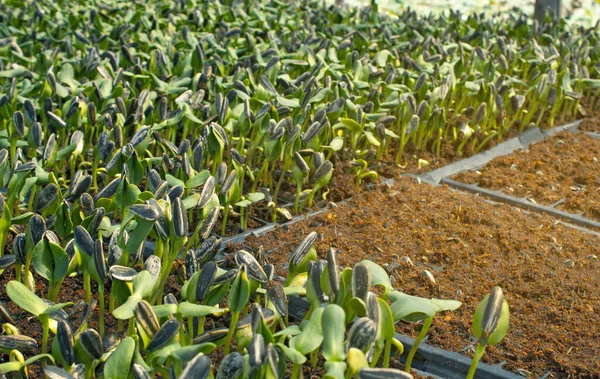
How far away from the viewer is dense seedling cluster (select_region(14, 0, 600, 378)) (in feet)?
5.35

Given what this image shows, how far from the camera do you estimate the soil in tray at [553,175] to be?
316cm

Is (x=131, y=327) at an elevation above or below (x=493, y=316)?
below

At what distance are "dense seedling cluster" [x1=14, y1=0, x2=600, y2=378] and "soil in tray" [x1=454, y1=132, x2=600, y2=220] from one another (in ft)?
0.75

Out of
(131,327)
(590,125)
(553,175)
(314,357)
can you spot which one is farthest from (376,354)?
(590,125)

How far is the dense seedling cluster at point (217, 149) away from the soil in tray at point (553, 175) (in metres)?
0.23

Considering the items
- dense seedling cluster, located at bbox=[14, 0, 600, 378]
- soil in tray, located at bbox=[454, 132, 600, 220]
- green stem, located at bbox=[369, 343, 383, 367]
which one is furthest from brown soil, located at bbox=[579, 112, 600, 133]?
green stem, located at bbox=[369, 343, 383, 367]

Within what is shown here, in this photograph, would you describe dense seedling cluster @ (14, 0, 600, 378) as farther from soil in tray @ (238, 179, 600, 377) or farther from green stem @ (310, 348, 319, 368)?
soil in tray @ (238, 179, 600, 377)

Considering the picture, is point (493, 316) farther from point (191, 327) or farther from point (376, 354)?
point (191, 327)

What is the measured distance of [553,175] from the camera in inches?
136

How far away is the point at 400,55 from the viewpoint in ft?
15.4

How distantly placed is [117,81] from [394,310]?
208cm

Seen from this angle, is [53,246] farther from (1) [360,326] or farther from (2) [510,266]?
(2) [510,266]

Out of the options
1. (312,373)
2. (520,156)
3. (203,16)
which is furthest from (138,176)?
(203,16)

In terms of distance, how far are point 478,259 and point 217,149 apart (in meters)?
0.96
